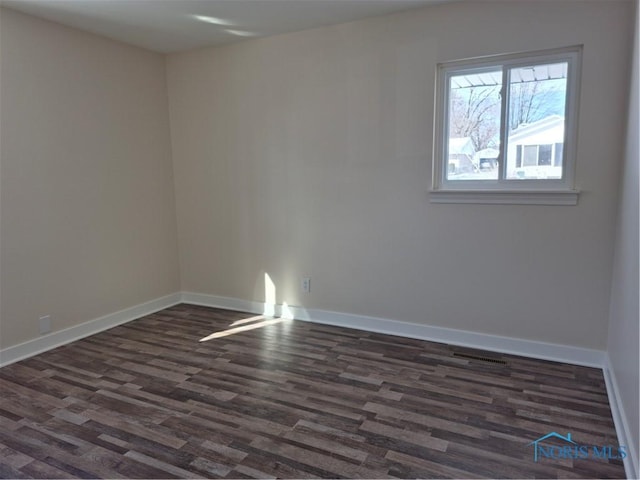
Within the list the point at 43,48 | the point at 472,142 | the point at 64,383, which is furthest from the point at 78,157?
the point at 472,142

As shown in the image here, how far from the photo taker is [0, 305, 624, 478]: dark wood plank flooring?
1999 millimetres

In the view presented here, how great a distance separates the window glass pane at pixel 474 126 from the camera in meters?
3.10

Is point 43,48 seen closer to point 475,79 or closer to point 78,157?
point 78,157

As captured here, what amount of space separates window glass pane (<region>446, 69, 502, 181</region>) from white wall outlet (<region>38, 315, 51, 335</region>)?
132 inches

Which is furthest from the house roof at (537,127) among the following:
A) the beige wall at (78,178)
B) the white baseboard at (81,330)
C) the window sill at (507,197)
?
the white baseboard at (81,330)

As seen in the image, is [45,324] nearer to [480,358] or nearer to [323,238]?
[323,238]

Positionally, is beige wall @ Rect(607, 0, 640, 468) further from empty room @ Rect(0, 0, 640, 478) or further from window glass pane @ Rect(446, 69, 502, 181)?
window glass pane @ Rect(446, 69, 502, 181)

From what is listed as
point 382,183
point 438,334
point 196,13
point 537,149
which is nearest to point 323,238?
point 382,183

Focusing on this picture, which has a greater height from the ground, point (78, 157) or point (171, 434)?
point (78, 157)

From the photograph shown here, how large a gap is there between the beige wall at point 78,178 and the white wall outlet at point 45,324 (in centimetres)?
4

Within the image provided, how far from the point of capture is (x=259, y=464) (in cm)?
200

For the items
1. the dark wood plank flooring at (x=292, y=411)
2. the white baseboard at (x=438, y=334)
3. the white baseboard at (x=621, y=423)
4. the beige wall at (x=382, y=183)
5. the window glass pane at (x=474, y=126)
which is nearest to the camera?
the white baseboard at (x=621, y=423)

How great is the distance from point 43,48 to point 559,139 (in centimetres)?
383
